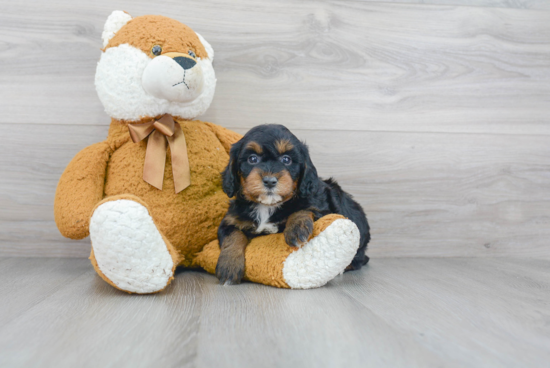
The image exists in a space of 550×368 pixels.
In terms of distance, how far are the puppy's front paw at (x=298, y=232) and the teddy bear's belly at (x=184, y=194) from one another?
0.40m

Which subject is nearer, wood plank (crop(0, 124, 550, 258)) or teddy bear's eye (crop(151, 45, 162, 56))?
teddy bear's eye (crop(151, 45, 162, 56))

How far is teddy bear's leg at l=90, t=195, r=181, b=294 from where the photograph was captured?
119 cm

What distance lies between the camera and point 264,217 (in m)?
1.54

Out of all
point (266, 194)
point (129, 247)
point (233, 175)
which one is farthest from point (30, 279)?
point (266, 194)

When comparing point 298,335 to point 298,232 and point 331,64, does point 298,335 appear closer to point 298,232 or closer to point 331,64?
point 298,232

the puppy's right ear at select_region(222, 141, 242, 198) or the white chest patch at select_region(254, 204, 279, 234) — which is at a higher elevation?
the puppy's right ear at select_region(222, 141, 242, 198)

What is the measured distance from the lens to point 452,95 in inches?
85.9

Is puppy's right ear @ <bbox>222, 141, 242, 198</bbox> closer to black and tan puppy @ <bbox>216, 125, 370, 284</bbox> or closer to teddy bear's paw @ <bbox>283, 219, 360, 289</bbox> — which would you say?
black and tan puppy @ <bbox>216, 125, 370, 284</bbox>

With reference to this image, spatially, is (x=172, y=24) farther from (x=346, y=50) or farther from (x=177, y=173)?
(x=346, y=50)

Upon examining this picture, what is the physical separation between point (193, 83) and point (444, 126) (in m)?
1.37

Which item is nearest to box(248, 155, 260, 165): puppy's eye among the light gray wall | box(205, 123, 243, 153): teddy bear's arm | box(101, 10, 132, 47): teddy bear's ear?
box(205, 123, 243, 153): teddy bear's arm

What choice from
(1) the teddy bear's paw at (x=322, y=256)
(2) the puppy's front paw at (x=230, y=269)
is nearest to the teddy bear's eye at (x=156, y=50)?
(2) the puppy's front paw at (x=230, y=269)

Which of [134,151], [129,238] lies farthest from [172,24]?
[129,238]

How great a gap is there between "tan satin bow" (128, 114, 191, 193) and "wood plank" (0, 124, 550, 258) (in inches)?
27.8
